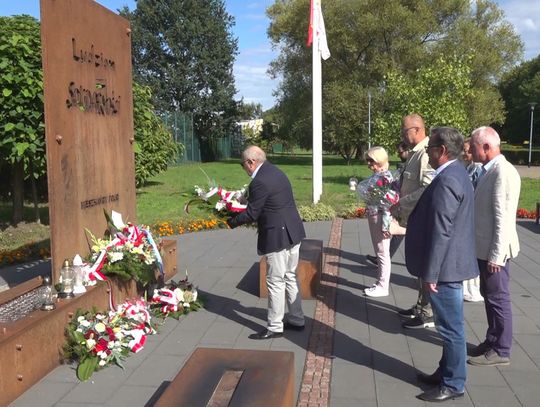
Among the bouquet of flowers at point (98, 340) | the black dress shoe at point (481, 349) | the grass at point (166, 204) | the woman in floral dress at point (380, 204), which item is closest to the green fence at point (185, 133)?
the grass at point (166, 204)

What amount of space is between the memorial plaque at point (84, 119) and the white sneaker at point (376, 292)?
Result: 9.67 feet

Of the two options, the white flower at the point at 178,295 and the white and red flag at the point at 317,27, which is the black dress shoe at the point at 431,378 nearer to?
the white flower at the point at 178,295

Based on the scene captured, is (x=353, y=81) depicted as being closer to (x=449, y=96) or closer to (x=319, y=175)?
(x=449, y=96)

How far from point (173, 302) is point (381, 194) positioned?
2541 mm

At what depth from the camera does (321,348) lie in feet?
15.7

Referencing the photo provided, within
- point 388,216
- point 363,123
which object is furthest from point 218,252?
point 363,123

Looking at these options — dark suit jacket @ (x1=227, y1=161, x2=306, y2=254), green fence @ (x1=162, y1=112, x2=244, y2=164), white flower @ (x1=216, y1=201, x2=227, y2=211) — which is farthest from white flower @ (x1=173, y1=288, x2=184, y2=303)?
green fence @ (x1=162, y1=112, x2=244, y2=164)

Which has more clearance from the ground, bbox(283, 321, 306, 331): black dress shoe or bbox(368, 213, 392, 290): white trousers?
bbox(368, 213, 392, 290): white trousers

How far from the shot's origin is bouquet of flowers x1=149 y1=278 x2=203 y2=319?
5.64 meters

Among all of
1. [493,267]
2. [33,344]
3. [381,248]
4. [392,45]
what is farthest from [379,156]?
[392,45]

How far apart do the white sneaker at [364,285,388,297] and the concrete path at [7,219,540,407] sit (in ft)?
0.33

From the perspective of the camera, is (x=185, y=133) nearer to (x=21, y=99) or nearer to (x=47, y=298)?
(x=21, y=99)

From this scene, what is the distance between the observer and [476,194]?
4324mm

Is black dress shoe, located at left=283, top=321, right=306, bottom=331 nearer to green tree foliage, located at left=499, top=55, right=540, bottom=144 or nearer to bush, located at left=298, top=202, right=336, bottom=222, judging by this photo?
bush, located at left=298, top=202, right=336, bottom=222
